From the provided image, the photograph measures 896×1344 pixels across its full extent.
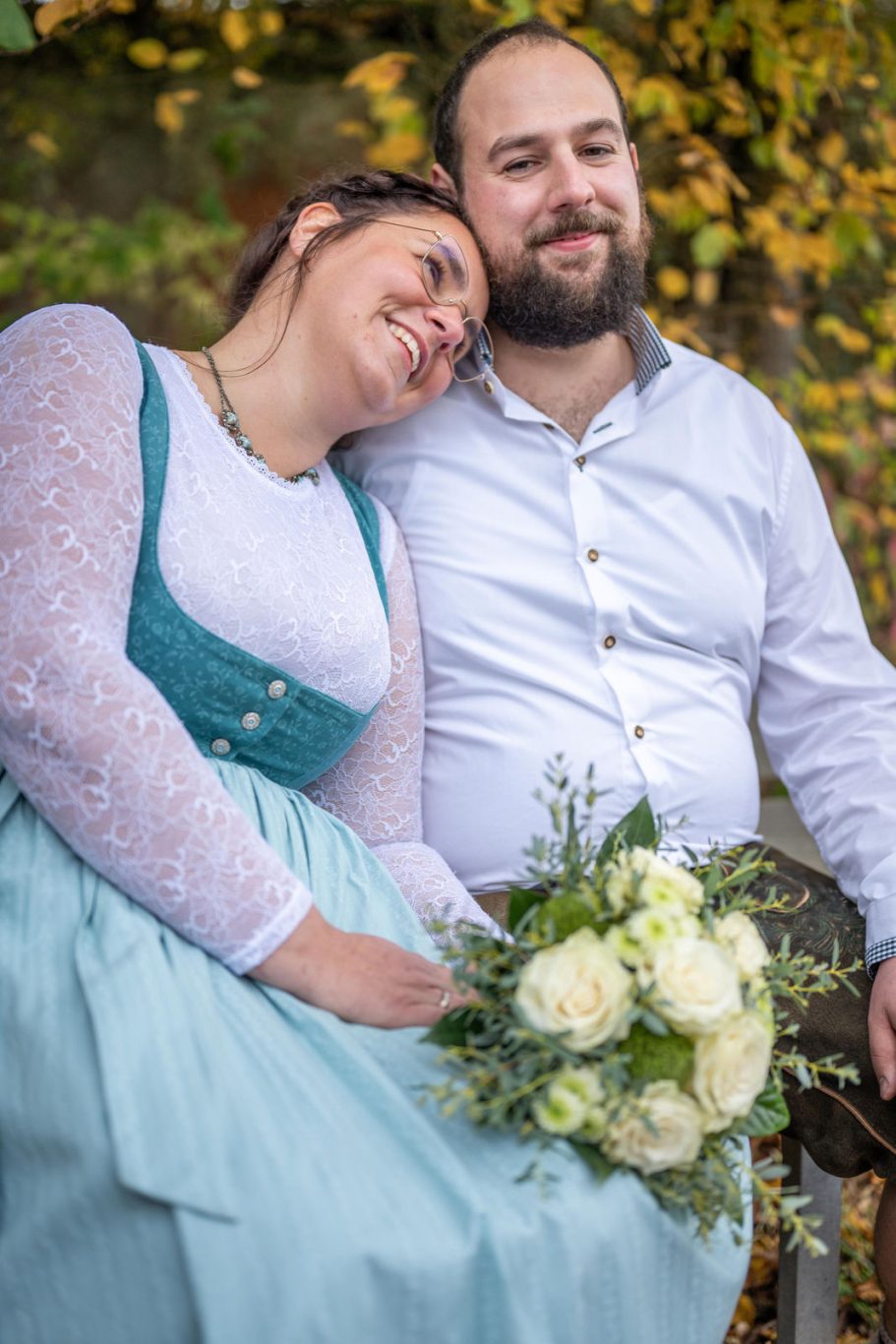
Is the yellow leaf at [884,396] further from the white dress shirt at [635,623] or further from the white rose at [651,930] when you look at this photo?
the white rose at [651,930]

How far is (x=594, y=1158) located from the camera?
1.33m

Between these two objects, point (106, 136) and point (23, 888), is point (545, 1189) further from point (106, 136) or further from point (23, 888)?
point (106, 136)

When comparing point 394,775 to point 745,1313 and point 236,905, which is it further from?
point 745,1313

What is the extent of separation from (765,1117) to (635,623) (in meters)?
1.03

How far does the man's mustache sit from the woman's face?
0.27 m

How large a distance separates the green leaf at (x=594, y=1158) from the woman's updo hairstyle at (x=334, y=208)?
48.4 inches

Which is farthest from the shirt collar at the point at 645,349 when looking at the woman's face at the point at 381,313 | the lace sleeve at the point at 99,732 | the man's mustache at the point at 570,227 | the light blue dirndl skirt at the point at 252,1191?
the light blue dirndl skirt at the point at 252,1191

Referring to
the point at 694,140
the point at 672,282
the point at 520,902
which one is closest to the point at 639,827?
the point at 520,902

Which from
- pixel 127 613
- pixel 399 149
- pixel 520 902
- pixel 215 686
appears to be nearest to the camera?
pixel 520 902

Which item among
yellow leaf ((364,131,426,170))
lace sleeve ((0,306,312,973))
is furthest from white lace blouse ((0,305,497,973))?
yellow leaf ((364,131,426,170))

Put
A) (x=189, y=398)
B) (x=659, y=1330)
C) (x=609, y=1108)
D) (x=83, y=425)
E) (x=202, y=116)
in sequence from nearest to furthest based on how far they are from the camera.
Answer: (x=609, y=1108), (x=659, y=1330), (x=83, y=425), (x=189, y=398), (x=202, y=116)

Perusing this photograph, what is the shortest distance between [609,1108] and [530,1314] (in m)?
0.24

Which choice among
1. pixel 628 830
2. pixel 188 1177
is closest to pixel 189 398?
pixel 628 830

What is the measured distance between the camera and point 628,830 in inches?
62.1
